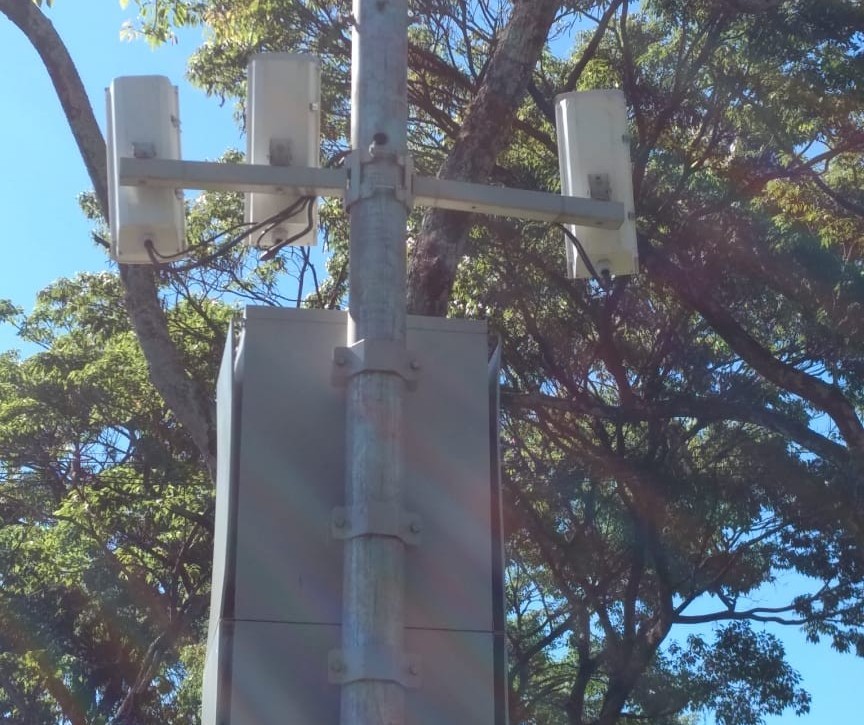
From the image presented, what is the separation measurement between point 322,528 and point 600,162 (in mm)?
1412

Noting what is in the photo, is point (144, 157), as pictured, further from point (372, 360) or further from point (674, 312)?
point (674, 312)

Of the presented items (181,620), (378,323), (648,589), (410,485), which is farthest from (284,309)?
(181,620)

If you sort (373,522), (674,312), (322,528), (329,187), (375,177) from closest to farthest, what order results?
(373,522), (322,528), (375,177), (329,187), (674,312)

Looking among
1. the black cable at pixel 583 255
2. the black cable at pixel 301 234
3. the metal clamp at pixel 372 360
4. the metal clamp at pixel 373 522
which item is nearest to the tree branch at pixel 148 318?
the black cable at pixel 301 234

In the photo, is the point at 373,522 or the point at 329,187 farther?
the point at 329,187

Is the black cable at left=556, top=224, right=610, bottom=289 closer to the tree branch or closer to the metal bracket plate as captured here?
the metal bracket plate

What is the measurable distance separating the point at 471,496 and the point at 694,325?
10.0 meters

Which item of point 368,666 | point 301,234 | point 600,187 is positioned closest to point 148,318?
point 301,234

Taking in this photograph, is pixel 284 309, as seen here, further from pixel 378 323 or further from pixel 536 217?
pixel 536 217

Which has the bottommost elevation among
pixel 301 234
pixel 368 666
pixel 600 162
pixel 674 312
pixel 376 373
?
pixel 368 666

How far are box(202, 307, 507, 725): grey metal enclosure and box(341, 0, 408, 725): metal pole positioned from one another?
9cm

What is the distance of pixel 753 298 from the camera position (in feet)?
38.7

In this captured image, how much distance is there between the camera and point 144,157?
3.49 metres

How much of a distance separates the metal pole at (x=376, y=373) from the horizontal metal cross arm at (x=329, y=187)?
129 mm
